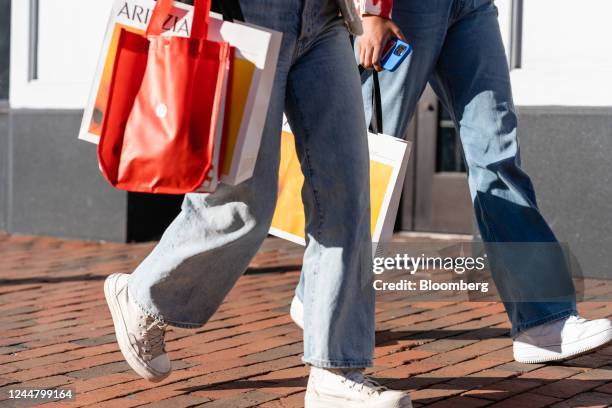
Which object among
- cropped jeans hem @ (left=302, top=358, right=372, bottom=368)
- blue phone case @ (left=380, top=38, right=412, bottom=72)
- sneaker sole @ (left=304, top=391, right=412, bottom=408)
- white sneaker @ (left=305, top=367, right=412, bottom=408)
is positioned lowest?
sneaker sole @ (left=304, top=391, right=412, bottom=408)

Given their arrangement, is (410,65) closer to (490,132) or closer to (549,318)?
(490,132)

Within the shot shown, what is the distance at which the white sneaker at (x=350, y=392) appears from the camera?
2.99 metres

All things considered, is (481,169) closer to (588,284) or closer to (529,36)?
(588,284)

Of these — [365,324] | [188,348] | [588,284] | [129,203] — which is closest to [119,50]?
[365,324]

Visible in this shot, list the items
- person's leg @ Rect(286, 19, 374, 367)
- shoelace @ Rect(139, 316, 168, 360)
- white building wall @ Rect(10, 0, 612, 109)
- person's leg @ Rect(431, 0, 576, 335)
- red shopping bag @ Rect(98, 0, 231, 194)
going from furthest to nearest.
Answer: white building wall @ Rect(10, 0, 612, 109) → person's leg @ Rect(431, 0, 576, 335) → shoelace @ Rect(139, 316, 168, 360) → person's leg @ Rect(286, 19, 374, 367) → red shopping bag @ Rect(98, 0, 231, 194)

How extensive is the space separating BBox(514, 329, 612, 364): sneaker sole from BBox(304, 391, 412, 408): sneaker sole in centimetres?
A: 81

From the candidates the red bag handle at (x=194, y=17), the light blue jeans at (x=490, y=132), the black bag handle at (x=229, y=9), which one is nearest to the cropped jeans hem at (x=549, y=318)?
the light blue jeans at (x=490, y=132)

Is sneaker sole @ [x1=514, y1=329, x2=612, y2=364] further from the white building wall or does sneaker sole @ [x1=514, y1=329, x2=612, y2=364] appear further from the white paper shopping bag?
the white building wall

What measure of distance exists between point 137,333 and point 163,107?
2.57ft

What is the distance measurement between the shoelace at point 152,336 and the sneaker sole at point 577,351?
1.28 meters

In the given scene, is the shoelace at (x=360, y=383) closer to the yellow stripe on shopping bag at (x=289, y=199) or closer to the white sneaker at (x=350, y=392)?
the white sneaker at (x=350, y=392)

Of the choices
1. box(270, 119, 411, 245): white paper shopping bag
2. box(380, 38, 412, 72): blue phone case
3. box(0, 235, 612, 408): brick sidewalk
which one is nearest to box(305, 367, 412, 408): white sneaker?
box(0, 235, 612, 408): brick sidewalk

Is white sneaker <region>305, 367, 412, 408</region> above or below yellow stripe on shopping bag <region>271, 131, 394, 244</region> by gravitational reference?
below

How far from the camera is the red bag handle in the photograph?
8.56ft
